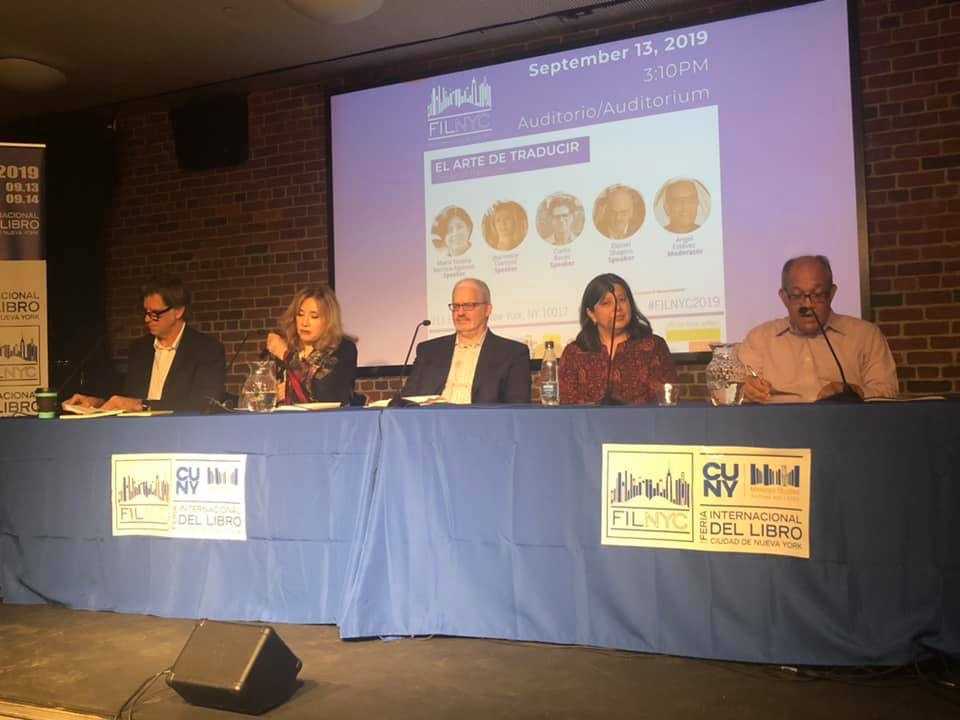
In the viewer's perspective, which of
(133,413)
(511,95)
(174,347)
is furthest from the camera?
(511,95)

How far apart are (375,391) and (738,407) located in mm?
3017

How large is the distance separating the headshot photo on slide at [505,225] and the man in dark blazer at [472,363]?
2.39ft

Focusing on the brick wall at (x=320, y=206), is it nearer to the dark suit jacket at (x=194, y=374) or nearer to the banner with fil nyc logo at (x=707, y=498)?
the dark suit jacket at (x=194, y=374)

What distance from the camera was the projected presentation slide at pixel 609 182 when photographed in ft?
12.5

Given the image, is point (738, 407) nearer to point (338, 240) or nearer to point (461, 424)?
point (461, 424)

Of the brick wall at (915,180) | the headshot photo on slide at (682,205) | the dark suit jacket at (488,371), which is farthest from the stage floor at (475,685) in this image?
the headshot photo on slide at (682,205)

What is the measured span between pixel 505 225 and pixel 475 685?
2875 millimetres

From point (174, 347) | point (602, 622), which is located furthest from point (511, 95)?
point (602, 622)

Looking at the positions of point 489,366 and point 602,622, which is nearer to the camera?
point 602,622

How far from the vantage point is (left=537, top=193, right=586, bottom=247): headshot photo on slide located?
437 centimetres

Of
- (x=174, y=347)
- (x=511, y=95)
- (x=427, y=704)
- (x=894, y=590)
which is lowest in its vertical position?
(x=427, y=704)

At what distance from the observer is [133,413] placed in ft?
10.0

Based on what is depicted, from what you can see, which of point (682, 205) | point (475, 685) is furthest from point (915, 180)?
point (475, 685)

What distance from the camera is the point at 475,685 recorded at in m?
2.13
